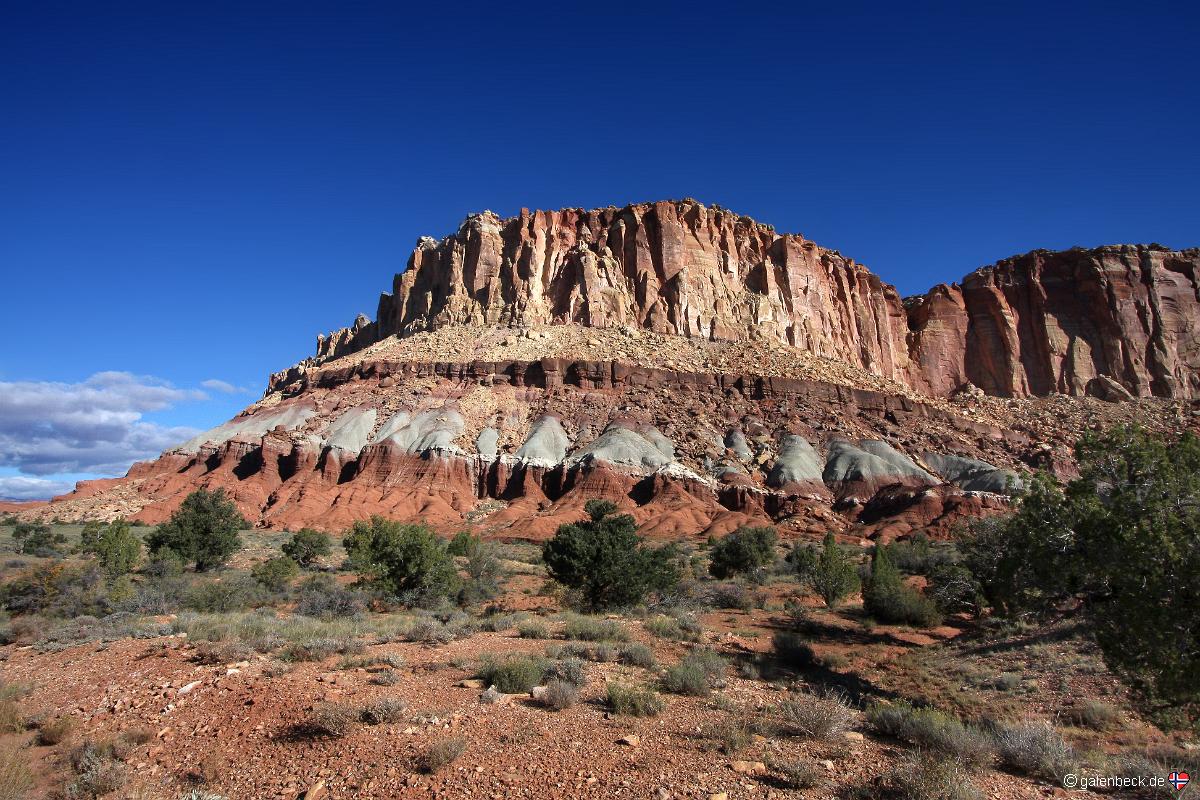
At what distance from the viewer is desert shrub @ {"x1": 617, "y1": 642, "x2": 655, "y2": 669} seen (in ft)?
35.6

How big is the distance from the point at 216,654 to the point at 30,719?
222 cm

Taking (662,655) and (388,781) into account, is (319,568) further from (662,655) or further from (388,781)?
(388,781)

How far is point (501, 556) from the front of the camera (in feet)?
113

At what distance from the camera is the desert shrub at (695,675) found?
9.41 metres

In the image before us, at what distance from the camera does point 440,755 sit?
6422mm

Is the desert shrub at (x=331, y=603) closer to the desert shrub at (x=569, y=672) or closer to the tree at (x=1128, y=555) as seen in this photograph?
the desert shrub at (x=569, y=672)

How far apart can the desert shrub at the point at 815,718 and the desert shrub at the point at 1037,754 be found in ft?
5.78

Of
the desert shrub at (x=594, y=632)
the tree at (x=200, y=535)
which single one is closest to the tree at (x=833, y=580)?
the desert shrub at (x=594, y=632)

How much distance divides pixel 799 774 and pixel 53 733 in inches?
351

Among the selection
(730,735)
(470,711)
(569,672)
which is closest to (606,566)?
(569,672)

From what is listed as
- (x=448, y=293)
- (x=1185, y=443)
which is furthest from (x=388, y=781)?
(x=448, y=293)

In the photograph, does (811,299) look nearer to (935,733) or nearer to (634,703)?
(935,733)

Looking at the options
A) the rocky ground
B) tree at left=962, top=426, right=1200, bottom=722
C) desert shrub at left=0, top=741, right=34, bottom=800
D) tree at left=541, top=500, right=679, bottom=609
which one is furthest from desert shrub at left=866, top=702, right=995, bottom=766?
tree at left=541, top=500, right=679, bottom=609

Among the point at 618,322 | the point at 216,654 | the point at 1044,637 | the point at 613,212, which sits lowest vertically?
the point at 1044,637
